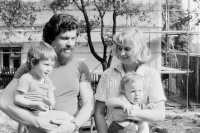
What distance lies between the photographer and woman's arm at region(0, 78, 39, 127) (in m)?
2.59

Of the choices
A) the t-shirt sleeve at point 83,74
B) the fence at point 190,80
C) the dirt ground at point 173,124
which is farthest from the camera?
the fence at point 190,80

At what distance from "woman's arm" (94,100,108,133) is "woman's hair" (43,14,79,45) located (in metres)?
0.64

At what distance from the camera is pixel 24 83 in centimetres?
263

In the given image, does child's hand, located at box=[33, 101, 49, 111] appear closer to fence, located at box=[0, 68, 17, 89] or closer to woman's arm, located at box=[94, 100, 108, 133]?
woman's arm, located at box=[94, 100, 108, 133]

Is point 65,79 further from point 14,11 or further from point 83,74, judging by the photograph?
point 14,11

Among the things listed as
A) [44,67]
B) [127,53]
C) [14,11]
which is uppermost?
[14,11]

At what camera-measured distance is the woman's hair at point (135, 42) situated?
2.49 meters

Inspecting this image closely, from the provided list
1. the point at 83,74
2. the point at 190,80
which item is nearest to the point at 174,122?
the point at 190,80

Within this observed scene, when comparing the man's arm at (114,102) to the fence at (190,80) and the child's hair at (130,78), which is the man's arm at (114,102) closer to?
the child's hair at (130,78)

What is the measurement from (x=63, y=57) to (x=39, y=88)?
315 millimetres

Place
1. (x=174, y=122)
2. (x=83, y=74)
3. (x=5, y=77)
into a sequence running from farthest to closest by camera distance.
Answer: (x=5, y=77) < (x=174, y=122) < (x=83, y=74)

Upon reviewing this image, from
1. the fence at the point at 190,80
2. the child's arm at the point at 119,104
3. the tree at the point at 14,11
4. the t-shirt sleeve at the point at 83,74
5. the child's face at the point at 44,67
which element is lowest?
the fence at the point at 190,80

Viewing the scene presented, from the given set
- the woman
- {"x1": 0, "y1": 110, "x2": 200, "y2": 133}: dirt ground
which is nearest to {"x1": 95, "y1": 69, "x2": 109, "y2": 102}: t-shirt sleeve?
the woman

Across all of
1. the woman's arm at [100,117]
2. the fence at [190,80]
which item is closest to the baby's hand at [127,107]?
the woman's arm at [100,117]
